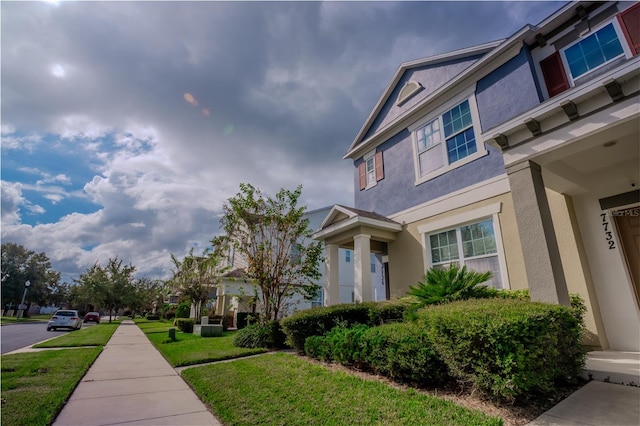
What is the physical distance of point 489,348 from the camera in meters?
3.68

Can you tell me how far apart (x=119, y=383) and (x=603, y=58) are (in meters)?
12.6

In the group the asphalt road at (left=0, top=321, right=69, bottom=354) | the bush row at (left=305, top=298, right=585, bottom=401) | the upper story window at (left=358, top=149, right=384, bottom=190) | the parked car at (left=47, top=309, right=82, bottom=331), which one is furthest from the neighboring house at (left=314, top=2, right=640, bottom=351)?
the parked car at (left=47, top=309, right=82, bottom=331)

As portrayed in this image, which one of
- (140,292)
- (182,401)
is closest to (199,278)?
(182,401)

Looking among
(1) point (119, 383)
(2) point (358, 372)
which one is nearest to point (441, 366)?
(2) point (358, 372)

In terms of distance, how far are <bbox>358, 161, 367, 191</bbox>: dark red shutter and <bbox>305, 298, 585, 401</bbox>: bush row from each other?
335 inches

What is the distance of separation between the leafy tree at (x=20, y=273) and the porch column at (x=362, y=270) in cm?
5283

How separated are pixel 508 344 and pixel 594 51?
774 cm

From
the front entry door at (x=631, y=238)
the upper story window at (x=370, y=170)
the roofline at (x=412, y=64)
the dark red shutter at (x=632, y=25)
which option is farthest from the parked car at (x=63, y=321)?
the dark red shutter at (x=632, y=25)

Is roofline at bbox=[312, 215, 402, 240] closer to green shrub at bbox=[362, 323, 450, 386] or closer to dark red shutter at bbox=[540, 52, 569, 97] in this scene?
green shrub at bbox=[362, 323, 450, 386]

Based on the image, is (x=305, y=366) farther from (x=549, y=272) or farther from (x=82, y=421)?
(x=549, y=272)

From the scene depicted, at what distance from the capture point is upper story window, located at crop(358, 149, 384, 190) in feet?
40.3

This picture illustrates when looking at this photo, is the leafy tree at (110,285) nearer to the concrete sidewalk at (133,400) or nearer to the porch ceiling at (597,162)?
the concrete sidewalk at (133,400)

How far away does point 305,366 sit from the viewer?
638 centimetres

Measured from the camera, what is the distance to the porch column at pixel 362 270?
9.52 meters
